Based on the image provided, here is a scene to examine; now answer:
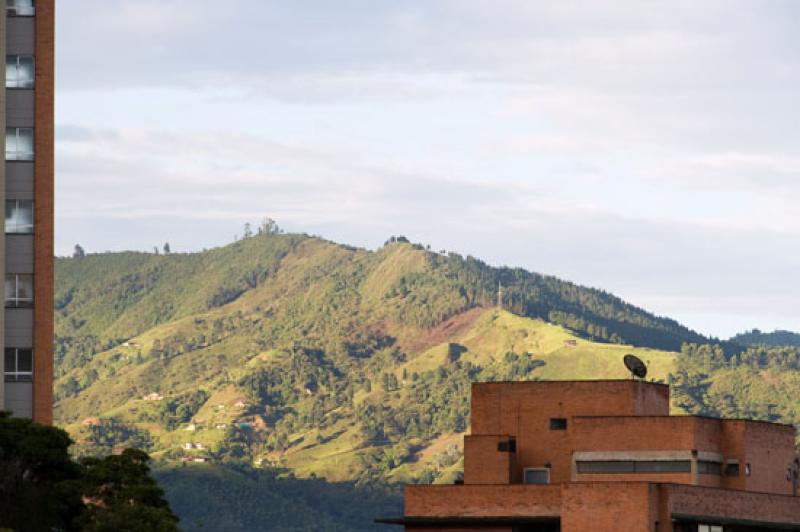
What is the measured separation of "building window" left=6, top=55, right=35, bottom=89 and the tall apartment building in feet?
0.21

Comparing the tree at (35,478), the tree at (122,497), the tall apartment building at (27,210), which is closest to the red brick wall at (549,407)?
the tree at (122,497)

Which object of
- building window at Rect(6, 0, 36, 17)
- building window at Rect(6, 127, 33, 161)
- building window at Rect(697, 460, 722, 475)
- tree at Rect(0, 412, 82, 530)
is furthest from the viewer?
building window at Rect(697, 460, 722, 475)

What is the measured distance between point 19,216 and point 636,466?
4360 centimetres

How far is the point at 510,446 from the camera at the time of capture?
133m

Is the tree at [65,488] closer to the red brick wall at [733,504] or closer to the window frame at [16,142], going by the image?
the window frame at [16,142]

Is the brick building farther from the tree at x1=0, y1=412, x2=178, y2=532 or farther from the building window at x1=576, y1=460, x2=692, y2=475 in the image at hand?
the tree at x1=0, y1=412, x2=178, y2=532

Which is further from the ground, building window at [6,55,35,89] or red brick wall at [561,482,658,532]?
building window at [6,55,35,89]

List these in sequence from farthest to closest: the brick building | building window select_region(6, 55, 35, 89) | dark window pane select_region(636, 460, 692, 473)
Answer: dark window pane select_region(636, 460, 692, 473) < building window select_region(6, 55, 35, 89) < the brick building

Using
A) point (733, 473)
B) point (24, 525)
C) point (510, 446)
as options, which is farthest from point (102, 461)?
point (733, 473)

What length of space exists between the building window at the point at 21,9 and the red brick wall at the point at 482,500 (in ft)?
131

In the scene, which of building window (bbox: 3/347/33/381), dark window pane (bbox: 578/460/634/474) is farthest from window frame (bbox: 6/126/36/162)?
dark window pane (bbox: 578/460/634/474)

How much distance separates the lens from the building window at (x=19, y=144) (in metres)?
119

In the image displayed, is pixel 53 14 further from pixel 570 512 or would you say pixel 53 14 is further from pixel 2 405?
pixel 570 512

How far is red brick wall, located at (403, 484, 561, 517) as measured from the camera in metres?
125
